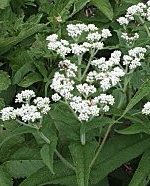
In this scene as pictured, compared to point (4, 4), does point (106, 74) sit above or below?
below

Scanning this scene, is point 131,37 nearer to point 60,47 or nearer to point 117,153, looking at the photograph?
point 60,47

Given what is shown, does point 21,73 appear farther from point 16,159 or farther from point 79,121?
point 79,121

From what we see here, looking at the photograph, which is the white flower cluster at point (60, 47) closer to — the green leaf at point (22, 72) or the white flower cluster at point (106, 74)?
the white flower cluster at point (106, 74)

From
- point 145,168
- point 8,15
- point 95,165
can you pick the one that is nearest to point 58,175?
point 95,165

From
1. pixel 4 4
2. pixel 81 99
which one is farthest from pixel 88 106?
pixel 4 4

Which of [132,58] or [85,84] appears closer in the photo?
[85,84]

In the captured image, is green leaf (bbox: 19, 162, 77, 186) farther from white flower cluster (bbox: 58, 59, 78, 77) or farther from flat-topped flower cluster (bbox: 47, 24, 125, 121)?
white flower cluster (bbox: 58, 59, 78, 77)

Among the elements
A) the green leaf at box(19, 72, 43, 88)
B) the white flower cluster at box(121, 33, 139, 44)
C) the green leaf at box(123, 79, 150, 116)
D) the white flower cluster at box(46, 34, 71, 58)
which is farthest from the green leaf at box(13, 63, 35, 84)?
the green leaf at box(123, 79, 150, 116)
